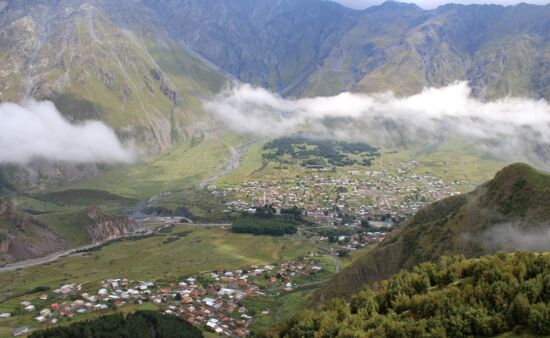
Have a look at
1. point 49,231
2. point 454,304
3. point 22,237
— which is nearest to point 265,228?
point 49,231

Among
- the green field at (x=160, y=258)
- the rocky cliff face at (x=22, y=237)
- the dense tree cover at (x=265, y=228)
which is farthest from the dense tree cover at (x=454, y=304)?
the rocky cliff face at (x=22, y=237)

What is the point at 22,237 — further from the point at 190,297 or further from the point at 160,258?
the point at 190,297

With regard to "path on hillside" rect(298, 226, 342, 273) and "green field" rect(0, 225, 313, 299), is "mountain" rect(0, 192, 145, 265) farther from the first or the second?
"path on hillside" rect(298, 226, 342, 273)

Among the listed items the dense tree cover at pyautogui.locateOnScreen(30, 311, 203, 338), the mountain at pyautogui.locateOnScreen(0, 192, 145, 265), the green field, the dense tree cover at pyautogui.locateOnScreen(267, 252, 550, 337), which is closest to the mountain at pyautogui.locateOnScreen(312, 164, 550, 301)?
the dense tree cover at pyautogui.locateOnScreen(267, 252, 550, 337)

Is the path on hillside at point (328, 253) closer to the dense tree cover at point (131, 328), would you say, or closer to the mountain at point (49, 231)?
the dense tree cover at point (131, 328)

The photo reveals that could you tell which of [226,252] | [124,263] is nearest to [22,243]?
[124,263]
